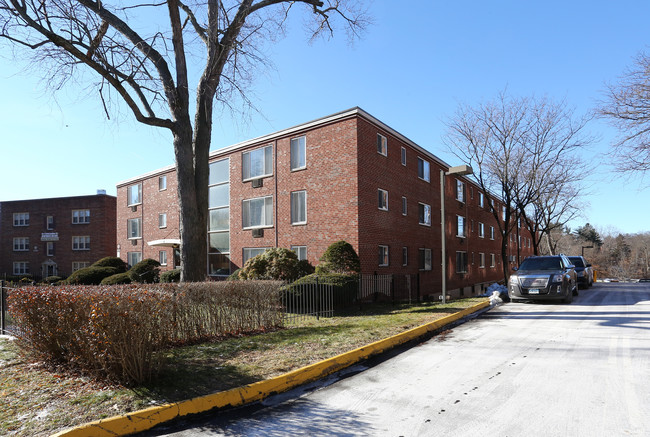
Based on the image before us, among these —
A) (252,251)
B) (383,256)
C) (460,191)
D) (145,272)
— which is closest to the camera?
(383,256)

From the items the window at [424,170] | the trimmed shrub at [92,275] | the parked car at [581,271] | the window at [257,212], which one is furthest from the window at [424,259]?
the trimmed shrub at [92,275]

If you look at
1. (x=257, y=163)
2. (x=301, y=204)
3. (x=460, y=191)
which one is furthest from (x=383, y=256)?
(x=460, y=191)

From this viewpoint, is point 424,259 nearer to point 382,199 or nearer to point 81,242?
point 382,199

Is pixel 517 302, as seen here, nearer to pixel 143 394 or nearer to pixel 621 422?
pixel 621 422

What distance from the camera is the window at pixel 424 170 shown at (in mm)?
23095

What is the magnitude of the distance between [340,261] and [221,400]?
11.0 metres

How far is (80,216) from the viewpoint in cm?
4100

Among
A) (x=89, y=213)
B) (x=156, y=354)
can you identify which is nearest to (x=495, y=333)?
(x=156, y=354)

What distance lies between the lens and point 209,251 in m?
24.2

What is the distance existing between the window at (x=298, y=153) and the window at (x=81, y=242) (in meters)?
30.5

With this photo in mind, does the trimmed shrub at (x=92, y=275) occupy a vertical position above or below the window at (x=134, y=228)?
below

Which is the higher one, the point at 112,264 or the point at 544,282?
the point at 112,264

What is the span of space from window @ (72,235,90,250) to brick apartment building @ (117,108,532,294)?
1516cm

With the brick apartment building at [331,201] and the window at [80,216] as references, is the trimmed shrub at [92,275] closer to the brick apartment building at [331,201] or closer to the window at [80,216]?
the brick apartment building at [331,201]
